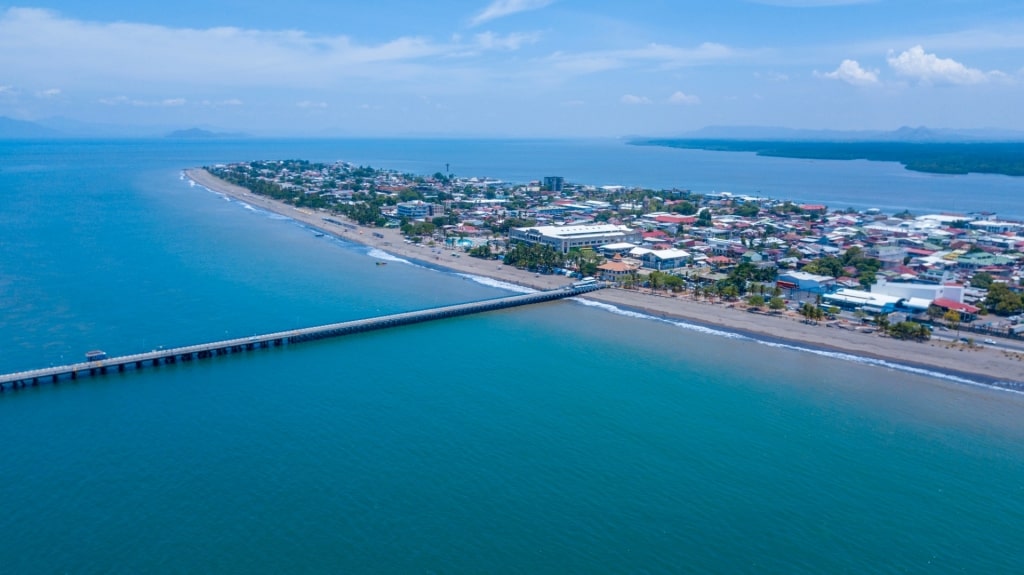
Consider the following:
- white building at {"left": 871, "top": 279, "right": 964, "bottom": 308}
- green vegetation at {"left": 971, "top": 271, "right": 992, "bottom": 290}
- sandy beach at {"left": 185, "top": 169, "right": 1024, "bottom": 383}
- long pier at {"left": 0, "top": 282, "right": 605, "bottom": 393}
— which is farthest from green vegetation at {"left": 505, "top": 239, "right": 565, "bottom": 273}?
green vegetation at {"left": 971, "top": 271, "right": 992, "bottom": 290}

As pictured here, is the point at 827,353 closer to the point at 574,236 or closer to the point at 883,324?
the point at 883,324

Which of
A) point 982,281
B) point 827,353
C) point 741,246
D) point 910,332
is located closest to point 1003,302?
point 982,281

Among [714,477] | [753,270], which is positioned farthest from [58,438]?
[753,270]

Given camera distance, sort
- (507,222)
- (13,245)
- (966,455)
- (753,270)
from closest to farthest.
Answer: (966,455) < (753,270) < (13,245) < (507,222)

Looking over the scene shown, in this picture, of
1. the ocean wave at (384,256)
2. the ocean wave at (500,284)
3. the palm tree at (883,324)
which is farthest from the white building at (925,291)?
the ocean wave at (384,256)

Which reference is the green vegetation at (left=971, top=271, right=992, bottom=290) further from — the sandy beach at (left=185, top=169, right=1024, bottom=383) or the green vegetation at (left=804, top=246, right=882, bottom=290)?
the sandy beach at (left=185, top=169, right=1024, bottom=383)

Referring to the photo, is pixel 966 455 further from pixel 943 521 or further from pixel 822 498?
pixel 822 498
